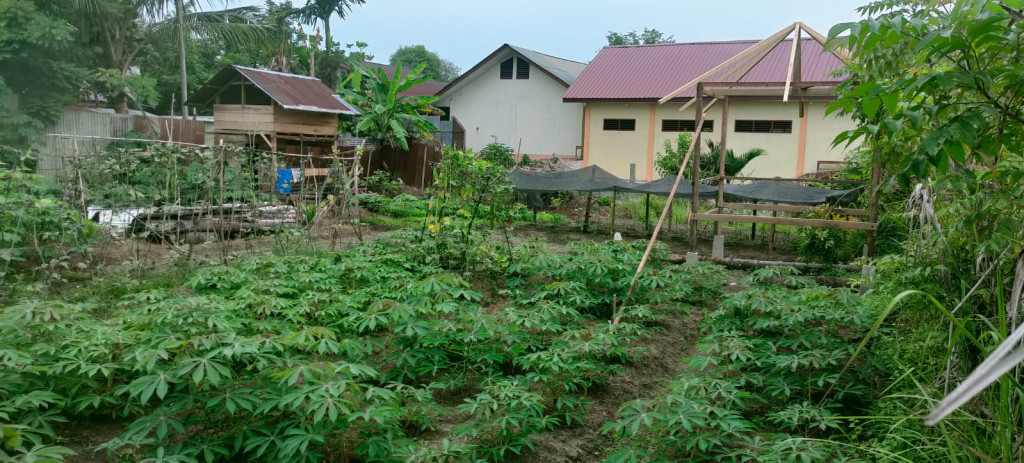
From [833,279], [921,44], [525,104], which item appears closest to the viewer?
[921,44]

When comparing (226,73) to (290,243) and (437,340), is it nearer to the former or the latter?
(290,243)

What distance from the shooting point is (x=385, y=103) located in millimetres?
18562

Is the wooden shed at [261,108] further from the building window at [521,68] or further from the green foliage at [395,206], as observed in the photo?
the building window at [521,68]

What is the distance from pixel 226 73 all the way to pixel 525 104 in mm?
10376

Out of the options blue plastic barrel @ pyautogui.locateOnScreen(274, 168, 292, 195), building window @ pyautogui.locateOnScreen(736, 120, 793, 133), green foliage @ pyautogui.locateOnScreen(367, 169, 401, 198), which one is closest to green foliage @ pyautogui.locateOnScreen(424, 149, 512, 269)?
blue plastic barrel @ pyautogui.locateOnScreen(274, 168, 292, 195)

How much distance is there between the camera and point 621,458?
10.5 ft

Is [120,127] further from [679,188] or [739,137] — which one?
[739,137]

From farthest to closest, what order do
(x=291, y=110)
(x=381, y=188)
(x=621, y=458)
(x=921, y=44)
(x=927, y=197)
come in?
(x=381, y=188)
(x=291, y=110)
(x=927, y=197)
(x=621, y=458)
(x=921, y=44)

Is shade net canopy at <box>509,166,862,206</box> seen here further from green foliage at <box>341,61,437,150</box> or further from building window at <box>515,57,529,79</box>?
building window at <box>515,57,529,79</box>

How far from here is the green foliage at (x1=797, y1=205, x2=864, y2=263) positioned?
9.80m

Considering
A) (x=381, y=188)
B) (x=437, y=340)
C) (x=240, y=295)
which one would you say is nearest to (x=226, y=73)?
(x=381, y=188)

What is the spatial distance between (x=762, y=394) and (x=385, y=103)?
15702 millimetres

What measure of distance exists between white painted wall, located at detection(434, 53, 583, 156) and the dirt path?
16078mm

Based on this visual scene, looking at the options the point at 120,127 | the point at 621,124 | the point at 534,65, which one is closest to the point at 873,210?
the point at 621,124
